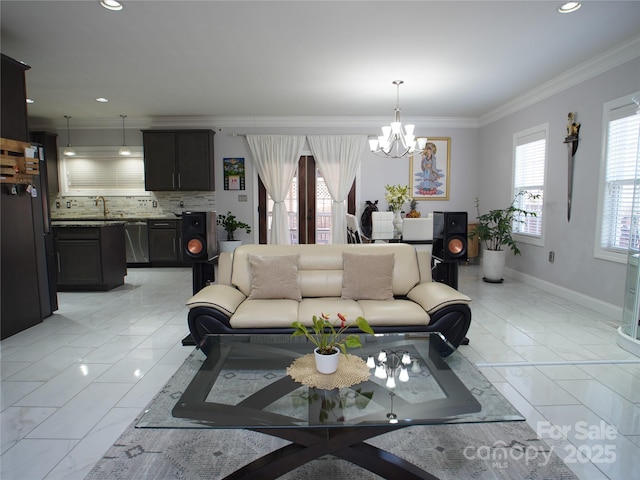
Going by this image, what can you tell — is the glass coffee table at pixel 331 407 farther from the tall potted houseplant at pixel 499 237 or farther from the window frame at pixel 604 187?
the tall potted houseplant at pixel 499 237

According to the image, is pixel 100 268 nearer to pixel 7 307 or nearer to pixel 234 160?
pixel 7 307

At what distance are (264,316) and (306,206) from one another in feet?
15.3

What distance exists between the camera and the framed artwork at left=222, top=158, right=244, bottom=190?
7125 millimetres

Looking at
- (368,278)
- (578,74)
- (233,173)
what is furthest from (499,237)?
(233,173)

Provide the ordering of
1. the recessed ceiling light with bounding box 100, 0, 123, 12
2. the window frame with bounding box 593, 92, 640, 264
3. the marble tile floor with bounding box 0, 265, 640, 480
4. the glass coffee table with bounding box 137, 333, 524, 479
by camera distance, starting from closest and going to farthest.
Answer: the glass coffee table with bounding box 137, 333, 524, 479 < the marble tile floor with bounding box 0, 265, 640, 480 < the recessed ceiling light with bounding box 100, 0, 123, 12 < the window frame with bounding box 593, 92, 640, 264

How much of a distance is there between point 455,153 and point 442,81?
2528 millimetres

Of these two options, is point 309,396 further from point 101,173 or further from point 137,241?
point 101,173

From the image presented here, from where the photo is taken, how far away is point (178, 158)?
686 centimetres

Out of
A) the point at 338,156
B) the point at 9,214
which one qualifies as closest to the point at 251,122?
the point at 338,156

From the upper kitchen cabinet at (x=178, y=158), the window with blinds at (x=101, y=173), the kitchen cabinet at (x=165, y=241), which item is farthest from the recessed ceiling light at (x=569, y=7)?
the window with blinds at (x=101, y=173)

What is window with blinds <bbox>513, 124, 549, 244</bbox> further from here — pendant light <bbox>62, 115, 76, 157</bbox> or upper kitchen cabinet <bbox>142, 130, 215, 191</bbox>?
pendant light <bbox>62, 115, 76, 157</bbox>

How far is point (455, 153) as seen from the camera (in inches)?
280

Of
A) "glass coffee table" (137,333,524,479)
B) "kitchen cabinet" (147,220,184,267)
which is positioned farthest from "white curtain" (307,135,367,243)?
"glass coffee table" (137,333,524,479)

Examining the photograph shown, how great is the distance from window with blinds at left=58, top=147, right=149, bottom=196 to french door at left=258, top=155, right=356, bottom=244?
2293 mm
